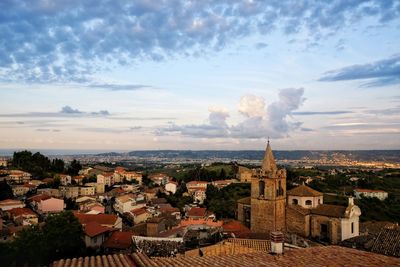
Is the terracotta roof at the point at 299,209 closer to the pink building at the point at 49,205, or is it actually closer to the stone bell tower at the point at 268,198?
the stone bell tower at the point at 268,198

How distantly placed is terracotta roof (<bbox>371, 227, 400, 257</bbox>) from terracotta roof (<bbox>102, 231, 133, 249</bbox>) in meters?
20.1

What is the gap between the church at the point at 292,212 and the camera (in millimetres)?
30453

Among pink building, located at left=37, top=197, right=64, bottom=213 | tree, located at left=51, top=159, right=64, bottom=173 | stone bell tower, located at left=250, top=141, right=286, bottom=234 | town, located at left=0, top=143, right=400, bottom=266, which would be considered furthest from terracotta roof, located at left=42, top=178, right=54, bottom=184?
stone bell tower, located at left=250, top=141, right=286, bottom=234

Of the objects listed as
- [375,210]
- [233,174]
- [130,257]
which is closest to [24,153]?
[233,174]

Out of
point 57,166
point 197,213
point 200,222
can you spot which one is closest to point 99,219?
point 200,222

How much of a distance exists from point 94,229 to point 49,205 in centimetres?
2088

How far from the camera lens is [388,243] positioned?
1652 centimetres

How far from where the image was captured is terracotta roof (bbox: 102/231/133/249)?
1275 inches

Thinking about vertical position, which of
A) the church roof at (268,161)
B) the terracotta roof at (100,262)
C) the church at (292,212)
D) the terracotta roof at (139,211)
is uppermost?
the church roof at (268,161)

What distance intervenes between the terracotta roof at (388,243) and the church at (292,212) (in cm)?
1306

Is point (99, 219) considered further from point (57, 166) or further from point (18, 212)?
point (57, 166)

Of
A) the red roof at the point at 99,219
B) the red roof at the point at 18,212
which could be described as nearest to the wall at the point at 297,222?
the red roof at the point at 99,219

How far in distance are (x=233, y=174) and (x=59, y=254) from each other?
73053mm

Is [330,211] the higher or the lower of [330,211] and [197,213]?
the higher
